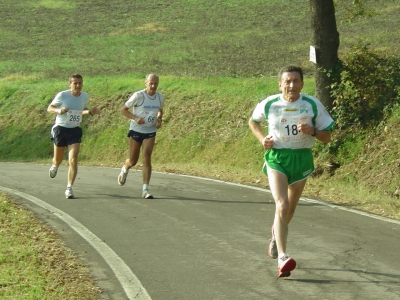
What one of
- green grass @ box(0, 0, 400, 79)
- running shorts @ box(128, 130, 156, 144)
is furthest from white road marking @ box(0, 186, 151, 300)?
green grass @ box(0, 0, 400, 79)

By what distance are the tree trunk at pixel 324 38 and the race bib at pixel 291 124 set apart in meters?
10.0

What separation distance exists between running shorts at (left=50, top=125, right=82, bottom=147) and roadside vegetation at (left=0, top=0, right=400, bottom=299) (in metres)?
2.15

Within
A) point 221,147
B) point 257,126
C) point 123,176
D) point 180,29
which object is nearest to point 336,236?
point 257,126

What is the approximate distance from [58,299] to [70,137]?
723 cm

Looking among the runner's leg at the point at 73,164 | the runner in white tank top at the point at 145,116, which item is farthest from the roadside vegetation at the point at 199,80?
the runner in white tank top at the point at 145,116

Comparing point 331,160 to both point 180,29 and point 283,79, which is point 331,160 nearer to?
point 283,79

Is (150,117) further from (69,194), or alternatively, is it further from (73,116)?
(69,194)

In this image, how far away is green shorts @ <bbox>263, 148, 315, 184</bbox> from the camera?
27.1ft

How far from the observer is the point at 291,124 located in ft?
26.9

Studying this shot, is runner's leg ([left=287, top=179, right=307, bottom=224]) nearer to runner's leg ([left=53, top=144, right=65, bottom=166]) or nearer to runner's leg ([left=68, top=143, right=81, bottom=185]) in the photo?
runner's leg ([left=68, top=143, right=81, bottom=185])

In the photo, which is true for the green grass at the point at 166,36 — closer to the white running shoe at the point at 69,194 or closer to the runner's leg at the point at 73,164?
the runner's leg at the point at 73,164

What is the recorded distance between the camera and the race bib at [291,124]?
323 inches

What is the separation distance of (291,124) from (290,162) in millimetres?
379

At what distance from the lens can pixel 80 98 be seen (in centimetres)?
1430
